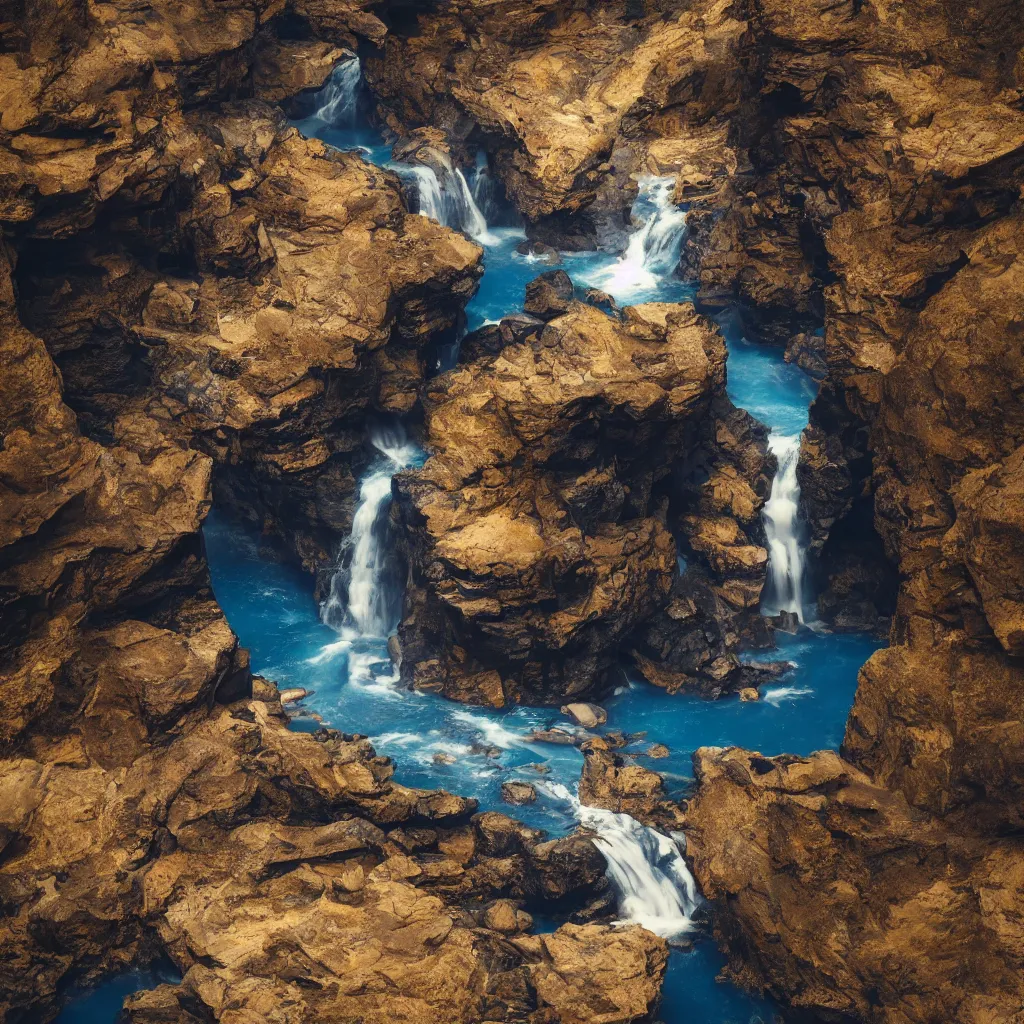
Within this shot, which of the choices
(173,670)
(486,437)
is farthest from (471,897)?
(486,437)

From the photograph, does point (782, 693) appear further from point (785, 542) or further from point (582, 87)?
point (582, 87)

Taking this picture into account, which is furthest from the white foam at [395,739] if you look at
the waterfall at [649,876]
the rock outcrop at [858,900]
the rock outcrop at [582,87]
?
the rock outcrop at [582,87]

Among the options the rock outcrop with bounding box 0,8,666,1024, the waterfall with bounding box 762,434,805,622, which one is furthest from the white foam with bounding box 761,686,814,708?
the rock outcrop with bounding box 0,8,666,1024

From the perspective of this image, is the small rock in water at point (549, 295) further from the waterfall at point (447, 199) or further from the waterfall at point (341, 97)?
the waterfall at point (341, 97)

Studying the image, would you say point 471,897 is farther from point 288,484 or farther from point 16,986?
point 288,484

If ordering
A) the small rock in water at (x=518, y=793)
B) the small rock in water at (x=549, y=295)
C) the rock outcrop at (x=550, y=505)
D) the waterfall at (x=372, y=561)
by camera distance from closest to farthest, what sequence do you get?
the small rock in water at (x=518, y=793)
the rock outcrop at (x=550, y=505)
the waterfall at (x=372, y=561)
the small rock in water at (x=549, y=295)

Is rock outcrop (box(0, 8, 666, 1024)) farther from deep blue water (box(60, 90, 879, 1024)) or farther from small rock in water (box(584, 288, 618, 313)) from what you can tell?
small rock in water (box(584, 288, 618, 313))

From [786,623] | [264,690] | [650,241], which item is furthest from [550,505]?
[650,241]
